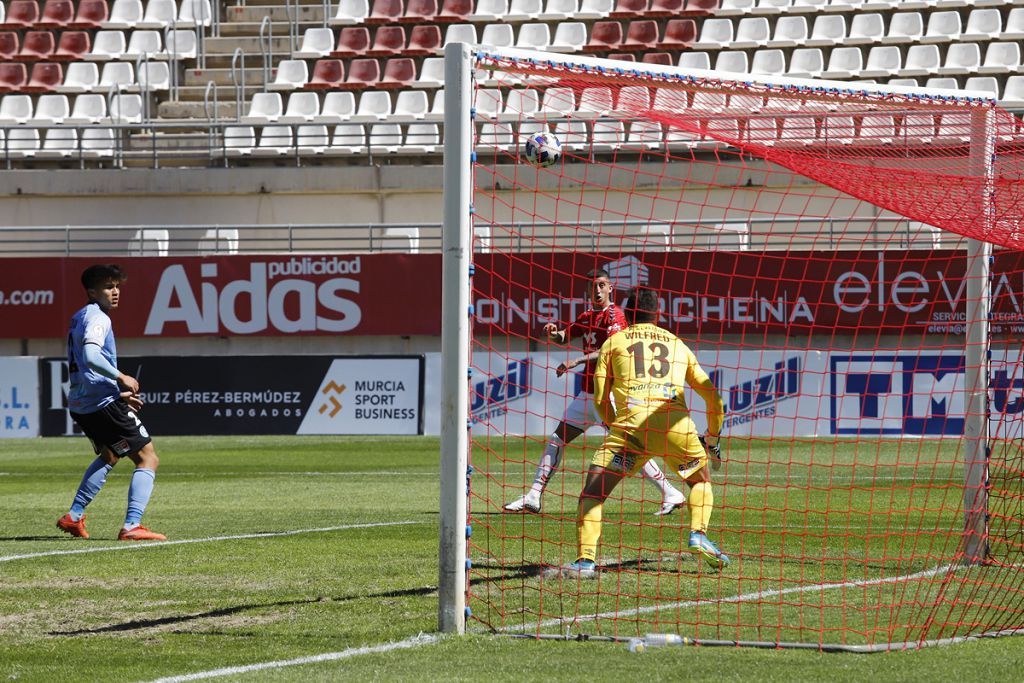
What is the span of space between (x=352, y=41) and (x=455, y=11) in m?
2.20

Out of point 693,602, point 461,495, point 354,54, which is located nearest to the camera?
point 461,495

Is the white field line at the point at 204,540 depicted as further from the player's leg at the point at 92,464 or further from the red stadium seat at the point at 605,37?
the red stadium seat at the point at 605,37

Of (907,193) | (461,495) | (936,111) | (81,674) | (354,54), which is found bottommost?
(81,674)

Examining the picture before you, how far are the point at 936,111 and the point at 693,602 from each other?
3.29 m

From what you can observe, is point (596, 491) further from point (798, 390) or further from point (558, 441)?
point (798, 390)

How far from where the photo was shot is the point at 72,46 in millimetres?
30469

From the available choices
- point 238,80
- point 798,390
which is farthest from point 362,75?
point 798,390

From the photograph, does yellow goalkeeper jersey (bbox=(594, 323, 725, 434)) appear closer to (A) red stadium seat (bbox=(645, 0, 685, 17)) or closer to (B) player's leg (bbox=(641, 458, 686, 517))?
(B) player's leg (bbox=(641, 458, 686, 517))

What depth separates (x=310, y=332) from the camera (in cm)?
2328

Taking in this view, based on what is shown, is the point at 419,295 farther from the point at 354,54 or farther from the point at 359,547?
the point at 359,547

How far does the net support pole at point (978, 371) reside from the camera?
8.72 meters

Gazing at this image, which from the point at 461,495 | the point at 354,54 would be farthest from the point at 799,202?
the point at 461,495

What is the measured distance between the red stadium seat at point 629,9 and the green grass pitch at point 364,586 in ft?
52.3

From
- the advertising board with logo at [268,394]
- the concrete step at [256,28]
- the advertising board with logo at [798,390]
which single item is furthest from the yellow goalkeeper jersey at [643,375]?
the concrete step at [256,28]
